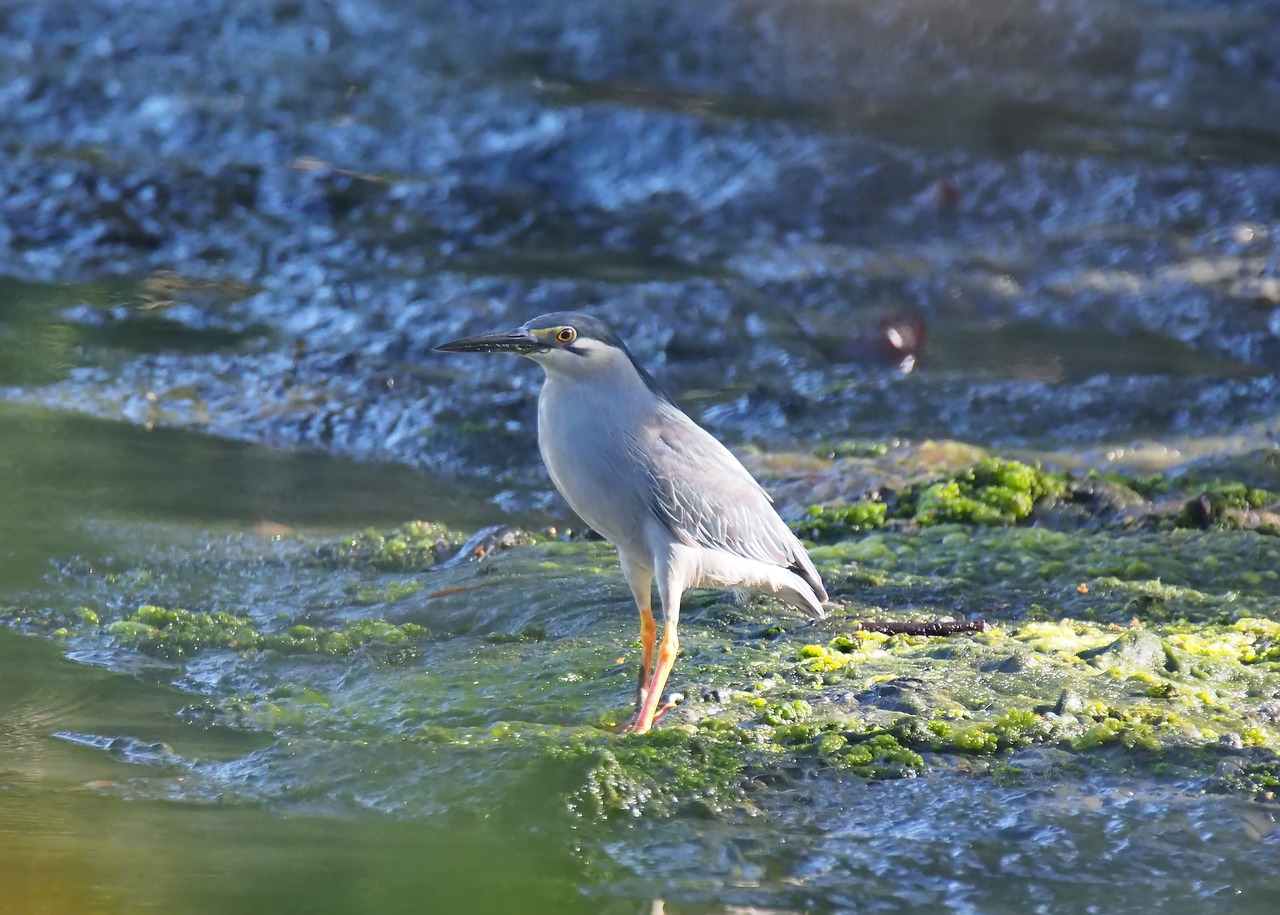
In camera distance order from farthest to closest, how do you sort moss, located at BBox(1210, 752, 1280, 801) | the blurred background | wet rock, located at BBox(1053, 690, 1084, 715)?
wet rock, located at BBox(1053, 690, 1084, 715) → moss, located at BBox(1210, 752, 1280, 801) → the blurred background

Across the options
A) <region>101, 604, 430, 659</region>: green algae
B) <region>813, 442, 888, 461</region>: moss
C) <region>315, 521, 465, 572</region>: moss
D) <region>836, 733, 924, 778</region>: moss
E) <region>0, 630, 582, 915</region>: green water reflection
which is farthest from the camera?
<region>813, 442, 888, 461</region>: moss

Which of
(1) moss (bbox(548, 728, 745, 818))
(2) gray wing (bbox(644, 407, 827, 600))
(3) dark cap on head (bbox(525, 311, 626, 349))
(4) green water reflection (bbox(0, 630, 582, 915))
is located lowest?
(4) green water reflection (bbox(0, 630, 582, 915))

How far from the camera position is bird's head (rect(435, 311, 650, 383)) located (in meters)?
4.33

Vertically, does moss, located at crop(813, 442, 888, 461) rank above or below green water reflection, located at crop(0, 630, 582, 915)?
above

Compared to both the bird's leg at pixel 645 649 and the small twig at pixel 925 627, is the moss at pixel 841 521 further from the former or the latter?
the bird's leg at pixel 645 649

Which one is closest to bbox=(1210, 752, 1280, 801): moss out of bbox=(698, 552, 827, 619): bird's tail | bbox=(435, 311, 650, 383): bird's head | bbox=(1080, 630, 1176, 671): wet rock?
bbox=(1080, 630, 1176, 671): wet rock

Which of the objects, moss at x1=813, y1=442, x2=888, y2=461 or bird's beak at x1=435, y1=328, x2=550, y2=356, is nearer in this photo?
bird's beak at x1=435, y1=328, x2=550, y2=356

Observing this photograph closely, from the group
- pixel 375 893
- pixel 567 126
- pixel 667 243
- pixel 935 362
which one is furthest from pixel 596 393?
pixel 567 126

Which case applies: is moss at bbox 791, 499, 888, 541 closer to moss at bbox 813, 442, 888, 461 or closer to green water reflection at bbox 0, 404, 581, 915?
moss at bbox 813, 442, 888, 461

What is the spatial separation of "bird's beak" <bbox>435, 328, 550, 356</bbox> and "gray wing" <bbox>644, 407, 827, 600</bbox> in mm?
410

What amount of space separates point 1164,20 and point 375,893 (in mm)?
14263

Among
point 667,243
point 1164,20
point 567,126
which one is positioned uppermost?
point 1164,20

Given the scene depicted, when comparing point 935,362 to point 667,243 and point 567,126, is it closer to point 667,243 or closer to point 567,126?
point 667,243

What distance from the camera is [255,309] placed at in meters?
9.93
